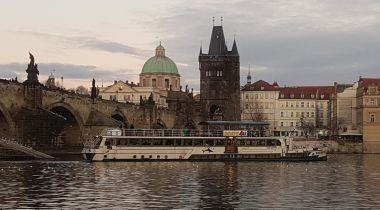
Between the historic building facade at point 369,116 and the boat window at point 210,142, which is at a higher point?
the historic building facade at point 369,116

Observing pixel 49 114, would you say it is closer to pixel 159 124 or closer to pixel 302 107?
pixel 159 124

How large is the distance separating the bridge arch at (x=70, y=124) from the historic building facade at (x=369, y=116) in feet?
164

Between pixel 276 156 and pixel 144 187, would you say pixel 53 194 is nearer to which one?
pixel 144 187

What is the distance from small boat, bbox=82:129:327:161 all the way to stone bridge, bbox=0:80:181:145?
17.4ft

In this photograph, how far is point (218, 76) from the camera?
621ft

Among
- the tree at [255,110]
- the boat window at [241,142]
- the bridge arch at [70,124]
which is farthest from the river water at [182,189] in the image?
the tree at [255,110]

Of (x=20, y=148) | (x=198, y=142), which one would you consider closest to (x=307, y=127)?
(x=198, y=142)

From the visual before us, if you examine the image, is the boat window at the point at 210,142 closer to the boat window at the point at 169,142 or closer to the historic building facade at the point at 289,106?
the boat window at the point at 169,142

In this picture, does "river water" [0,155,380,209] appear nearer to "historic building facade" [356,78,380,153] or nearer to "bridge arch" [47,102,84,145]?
"bridge arch" [47,102,84,145]

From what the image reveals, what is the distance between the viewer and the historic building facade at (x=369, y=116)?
122 m

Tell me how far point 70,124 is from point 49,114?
46.4 feet

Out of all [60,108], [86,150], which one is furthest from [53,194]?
[60,108]

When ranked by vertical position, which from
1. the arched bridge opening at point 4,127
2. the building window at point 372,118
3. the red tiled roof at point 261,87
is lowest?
the arched bridge opening at point 4,127

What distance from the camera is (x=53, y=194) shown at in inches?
1455
